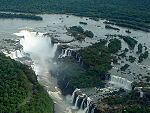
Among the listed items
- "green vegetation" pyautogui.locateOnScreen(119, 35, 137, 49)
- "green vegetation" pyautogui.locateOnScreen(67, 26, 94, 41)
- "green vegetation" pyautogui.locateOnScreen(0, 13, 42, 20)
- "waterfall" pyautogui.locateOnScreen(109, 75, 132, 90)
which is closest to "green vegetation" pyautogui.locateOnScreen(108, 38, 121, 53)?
"green vegetation" pyautogui.locateOnScreen(119, 35, 137, 49)

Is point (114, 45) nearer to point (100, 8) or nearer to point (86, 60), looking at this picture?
point (86, 60)

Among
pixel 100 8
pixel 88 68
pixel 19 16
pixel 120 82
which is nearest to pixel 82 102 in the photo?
pixel 120 82

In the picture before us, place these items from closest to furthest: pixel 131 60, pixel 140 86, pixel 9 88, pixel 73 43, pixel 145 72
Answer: pixel 9 88 < pixel 140 86 < pixel 145 72 < pixel 131 60 < pixel 73 43

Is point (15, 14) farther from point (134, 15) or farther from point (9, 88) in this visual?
point (9, 88)

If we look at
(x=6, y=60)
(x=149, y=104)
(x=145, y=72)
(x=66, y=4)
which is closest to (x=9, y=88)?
(x=6, y=60)

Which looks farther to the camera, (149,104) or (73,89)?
(73,89)

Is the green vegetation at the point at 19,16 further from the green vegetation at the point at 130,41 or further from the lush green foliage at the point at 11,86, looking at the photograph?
the lush green foliage at the point at 11,86

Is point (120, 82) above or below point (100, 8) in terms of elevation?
below

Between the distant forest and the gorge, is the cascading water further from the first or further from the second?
the distant forest
